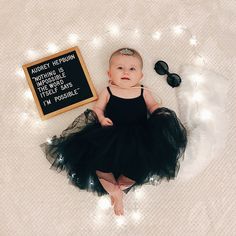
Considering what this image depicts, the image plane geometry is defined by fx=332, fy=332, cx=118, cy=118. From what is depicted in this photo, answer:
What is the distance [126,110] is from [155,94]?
0.16 meters

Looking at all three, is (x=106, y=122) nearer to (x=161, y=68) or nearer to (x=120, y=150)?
(x=120, y=150)

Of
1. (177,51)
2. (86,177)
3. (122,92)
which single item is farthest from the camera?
(177,51)

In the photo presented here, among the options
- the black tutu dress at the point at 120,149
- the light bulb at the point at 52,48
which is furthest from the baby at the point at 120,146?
the light bulb at the point at 52,48

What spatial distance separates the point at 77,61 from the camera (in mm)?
1297

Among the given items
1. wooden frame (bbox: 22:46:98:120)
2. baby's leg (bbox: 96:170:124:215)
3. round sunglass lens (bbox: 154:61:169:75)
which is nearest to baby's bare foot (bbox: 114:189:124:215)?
baby's leg (bbox: 96:170:124:215)

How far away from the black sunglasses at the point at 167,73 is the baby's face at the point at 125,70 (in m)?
0.11

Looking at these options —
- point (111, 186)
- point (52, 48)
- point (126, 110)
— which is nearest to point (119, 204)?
point (111, 186)

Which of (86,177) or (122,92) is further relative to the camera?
(122,92)

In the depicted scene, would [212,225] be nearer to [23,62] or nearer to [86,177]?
[86,177]

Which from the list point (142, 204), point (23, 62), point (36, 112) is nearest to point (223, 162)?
point (142, 204)

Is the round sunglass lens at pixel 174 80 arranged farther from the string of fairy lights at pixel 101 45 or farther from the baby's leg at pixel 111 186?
the baby's leg at pixel 111 186

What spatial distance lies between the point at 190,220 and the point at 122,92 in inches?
20.1

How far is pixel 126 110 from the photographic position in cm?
117

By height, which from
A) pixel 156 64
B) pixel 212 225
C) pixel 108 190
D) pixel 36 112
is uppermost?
pixel 156 64
